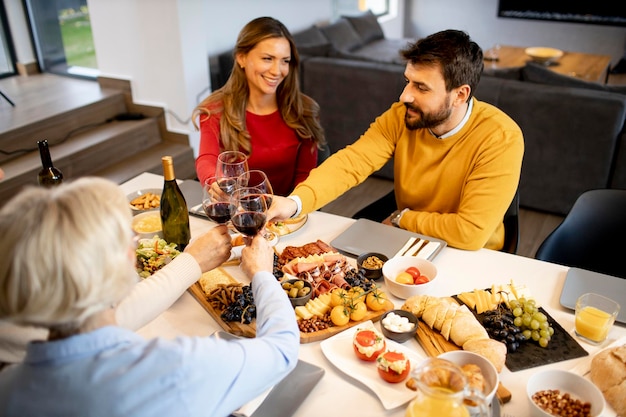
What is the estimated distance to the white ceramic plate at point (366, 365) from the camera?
1211mm

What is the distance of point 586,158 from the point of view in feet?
11.4

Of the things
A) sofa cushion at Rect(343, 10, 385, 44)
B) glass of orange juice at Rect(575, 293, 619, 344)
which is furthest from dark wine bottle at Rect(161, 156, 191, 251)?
sofa cushion at Rect(343, 10, 385, 44)

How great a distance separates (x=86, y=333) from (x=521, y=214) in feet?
11.3

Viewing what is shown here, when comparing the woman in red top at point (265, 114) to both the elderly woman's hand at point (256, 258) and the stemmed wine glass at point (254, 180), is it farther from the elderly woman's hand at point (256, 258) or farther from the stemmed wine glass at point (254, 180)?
the elderly woman's hand at point (256, 258)

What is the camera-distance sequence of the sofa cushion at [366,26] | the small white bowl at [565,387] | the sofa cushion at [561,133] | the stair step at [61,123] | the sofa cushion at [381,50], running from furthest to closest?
1. the sofa cushion at [366,26]
2. the sofa cushion at [381,50]
3. the stair step at [61,123]
4. the sofa cushion at [561,133]
5. the small white bowl at [565,387]

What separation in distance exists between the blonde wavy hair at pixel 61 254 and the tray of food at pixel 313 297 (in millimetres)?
563

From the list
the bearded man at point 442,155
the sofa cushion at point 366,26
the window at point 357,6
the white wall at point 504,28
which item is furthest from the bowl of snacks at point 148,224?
the white wall at point 504,28

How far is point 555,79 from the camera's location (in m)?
3.54

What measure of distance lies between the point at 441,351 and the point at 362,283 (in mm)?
309

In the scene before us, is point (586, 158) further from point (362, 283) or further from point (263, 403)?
point (263, 403)

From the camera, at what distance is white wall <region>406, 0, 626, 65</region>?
7.17 meters

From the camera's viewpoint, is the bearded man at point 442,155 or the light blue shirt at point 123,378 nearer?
the light blue shirt at point 123,378

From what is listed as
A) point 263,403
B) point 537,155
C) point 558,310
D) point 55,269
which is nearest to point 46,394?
point 55,269

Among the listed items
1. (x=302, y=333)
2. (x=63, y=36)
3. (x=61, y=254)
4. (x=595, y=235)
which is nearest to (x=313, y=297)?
(x=302, y=333)
